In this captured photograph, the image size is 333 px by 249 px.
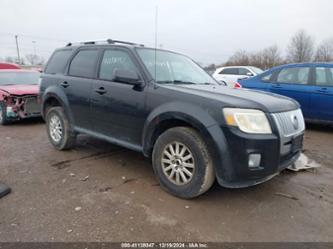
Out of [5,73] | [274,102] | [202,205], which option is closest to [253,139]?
[274,102]

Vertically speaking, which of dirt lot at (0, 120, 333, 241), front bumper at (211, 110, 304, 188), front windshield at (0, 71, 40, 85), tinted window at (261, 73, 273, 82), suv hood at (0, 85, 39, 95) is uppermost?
tinted window at (261, 73, 273, 82)

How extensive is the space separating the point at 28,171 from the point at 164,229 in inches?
95.5

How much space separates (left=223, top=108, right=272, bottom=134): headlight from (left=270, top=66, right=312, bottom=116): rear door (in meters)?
4.20

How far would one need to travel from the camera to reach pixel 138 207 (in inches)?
115

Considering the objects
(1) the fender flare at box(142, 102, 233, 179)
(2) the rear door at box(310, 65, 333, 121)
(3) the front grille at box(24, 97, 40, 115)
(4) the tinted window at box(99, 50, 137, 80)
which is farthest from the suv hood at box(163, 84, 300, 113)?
(3) the front grille at box(24, 97, 40, 115)

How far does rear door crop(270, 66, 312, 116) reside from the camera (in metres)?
6.25

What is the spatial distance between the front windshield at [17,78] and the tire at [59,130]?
3771 millimetres

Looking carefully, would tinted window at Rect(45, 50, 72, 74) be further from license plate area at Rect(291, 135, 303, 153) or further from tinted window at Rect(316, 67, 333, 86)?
tinted window at Rect(316, 67, 333, 86)

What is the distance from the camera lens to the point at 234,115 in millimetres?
2686

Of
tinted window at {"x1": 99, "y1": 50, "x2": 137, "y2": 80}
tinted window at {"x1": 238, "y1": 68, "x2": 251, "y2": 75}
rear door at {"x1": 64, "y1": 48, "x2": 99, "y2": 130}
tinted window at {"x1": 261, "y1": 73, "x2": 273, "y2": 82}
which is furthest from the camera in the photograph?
tinted window at {"x1": 238, "y1": 68, "x2": 251, "y2": 75}

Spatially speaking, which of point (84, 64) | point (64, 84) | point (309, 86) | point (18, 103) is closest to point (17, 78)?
point (18, 103)

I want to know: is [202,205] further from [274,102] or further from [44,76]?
[44,76]

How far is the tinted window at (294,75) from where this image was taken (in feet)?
20.8

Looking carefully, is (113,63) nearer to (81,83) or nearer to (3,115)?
(81,83)
